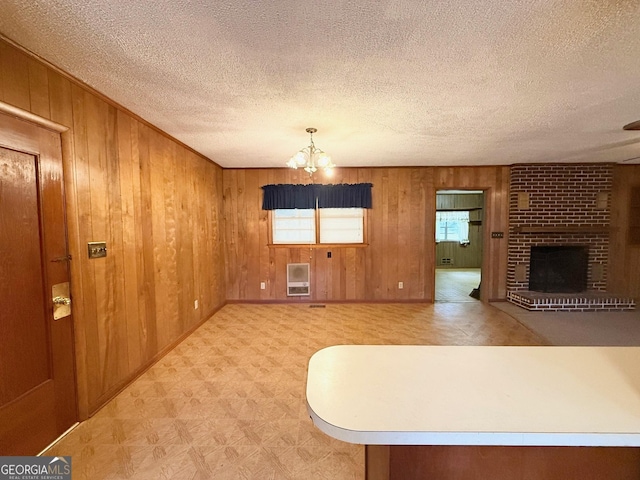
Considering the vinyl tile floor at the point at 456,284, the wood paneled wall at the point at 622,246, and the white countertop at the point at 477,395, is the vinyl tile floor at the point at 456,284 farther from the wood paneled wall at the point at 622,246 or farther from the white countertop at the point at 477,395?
the white countertop at the point at 477,395

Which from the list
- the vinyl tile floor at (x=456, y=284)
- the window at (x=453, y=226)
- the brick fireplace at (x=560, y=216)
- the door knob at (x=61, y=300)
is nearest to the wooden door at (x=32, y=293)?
the door knob at (x=61, y=300)

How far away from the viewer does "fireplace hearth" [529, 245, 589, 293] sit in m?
4.57

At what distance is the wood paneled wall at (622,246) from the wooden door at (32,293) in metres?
7.13

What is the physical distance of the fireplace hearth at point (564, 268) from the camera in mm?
4566

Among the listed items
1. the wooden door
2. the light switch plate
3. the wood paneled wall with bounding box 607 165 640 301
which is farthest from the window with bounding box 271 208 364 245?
the wood paneled wall with bounding box 607 165 640 301

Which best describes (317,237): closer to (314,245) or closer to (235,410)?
(314,245)

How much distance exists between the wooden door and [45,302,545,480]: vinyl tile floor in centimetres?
27

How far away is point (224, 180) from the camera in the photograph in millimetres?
4703

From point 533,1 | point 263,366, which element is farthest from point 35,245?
point 533,1

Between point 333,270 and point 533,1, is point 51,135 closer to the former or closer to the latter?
point 533,1

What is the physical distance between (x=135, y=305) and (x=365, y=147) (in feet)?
9.90

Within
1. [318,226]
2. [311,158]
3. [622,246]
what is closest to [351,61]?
[311,158]

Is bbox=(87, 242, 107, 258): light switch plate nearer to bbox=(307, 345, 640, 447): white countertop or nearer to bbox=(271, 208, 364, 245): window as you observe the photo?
bbox=(307, 345, 640, 447): white countertop

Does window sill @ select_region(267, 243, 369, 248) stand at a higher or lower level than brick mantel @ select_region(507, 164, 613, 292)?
lower
